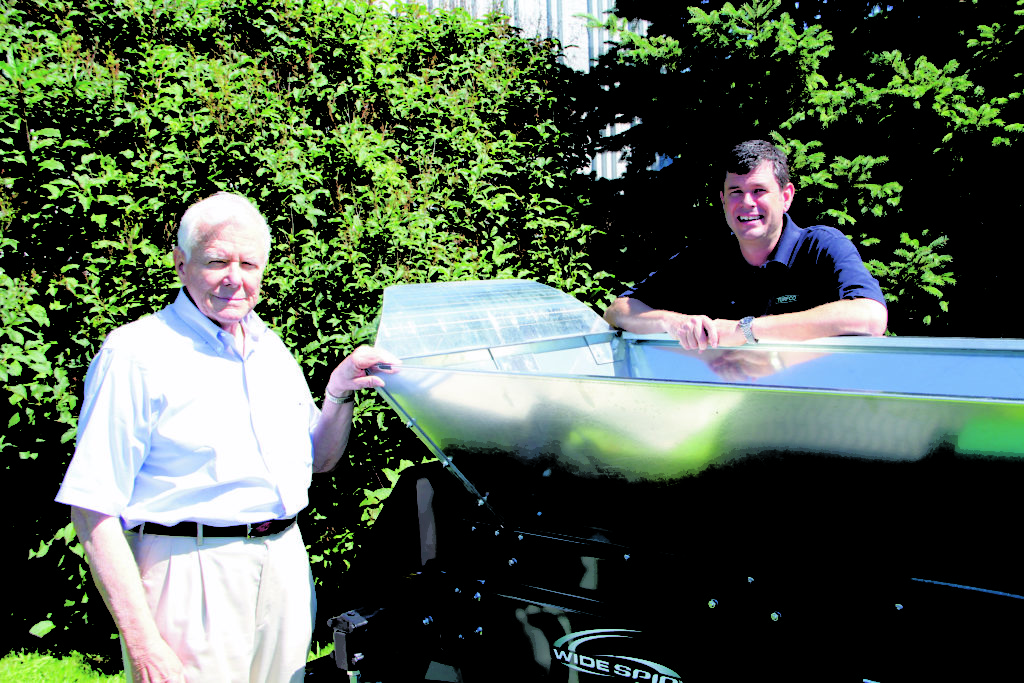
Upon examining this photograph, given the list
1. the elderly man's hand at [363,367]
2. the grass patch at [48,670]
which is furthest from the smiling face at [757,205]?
the grass patch at [48,670]

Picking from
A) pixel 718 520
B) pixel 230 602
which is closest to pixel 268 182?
pixel 230 602

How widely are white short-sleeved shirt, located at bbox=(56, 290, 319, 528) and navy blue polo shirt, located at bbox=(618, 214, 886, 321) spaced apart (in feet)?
5.05

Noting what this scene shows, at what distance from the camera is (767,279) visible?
2525 millimetres

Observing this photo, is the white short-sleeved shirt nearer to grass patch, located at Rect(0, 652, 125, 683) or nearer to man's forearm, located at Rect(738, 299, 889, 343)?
man's forearm, located at Rect(738, 299, 889, 343)

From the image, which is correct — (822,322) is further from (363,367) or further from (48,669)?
(48,669)

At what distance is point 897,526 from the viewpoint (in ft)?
4.01

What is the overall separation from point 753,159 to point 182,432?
2082mm

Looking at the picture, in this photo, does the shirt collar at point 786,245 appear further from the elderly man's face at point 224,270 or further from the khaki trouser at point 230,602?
the khaki trouser at point 230,602

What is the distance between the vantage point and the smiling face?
2410mm

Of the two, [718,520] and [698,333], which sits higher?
[698,333]

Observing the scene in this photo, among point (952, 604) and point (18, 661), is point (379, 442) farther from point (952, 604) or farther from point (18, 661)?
point (952, 604)

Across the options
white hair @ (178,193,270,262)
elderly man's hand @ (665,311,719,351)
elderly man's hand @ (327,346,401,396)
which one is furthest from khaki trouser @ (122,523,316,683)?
elderly man's hand @ (665,311,719,351)

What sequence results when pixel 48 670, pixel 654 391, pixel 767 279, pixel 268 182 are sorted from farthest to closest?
1. pixel 268 182
2. pixel 48 670
3. pixel 767 279
4. pixel 654 391

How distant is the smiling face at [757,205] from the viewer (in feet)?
7.91
